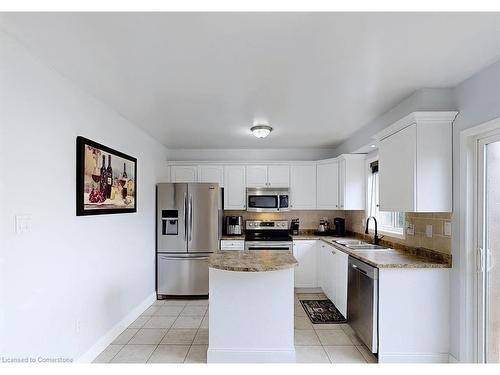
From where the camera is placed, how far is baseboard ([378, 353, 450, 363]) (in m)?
2.58

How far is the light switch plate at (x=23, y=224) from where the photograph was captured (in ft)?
5.98

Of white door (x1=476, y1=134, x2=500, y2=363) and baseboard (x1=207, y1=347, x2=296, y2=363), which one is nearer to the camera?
white door (x1=476, y1=134, x2=500, y2=363)

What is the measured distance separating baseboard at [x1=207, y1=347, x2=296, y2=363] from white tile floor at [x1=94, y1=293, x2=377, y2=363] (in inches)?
6.0

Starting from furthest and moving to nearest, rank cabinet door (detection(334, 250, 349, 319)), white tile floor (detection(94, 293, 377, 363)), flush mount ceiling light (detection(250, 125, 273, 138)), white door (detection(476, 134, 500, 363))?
flush mount ceiling light (detection(250, 125, 273, 138)) → cabinet door (detection(334, 250, 349, 319)) → white tile floor (detection(94, 293, 377, 363)) → white door (detection(476, 134, 500, 363))

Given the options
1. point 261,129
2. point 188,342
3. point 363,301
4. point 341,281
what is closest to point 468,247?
point 363,301

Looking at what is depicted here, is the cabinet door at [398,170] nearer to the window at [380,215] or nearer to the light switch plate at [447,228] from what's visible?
the light switch plate at [447,228]

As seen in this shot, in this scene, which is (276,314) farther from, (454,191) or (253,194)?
(253,194)

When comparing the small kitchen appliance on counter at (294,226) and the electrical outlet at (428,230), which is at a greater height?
the electrical outlet at (428,230)

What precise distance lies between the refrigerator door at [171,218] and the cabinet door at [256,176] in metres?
1.17

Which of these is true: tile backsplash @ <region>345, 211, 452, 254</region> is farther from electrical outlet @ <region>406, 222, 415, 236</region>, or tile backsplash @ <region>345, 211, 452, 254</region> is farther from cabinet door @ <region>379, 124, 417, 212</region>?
cabinet door @ <region>379, 124, 417, 212</region>

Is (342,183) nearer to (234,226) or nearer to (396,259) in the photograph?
(234,226)

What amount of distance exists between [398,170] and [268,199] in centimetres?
258

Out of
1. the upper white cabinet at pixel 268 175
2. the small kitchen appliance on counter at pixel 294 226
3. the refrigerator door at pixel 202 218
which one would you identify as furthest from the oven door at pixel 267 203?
the refrigerator door at pixel 202 218

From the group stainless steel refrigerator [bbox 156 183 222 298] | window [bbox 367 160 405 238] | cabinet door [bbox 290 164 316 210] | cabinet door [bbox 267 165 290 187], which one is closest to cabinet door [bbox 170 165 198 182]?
stainless steel refrigerator [bbox 156 183 222 298]
